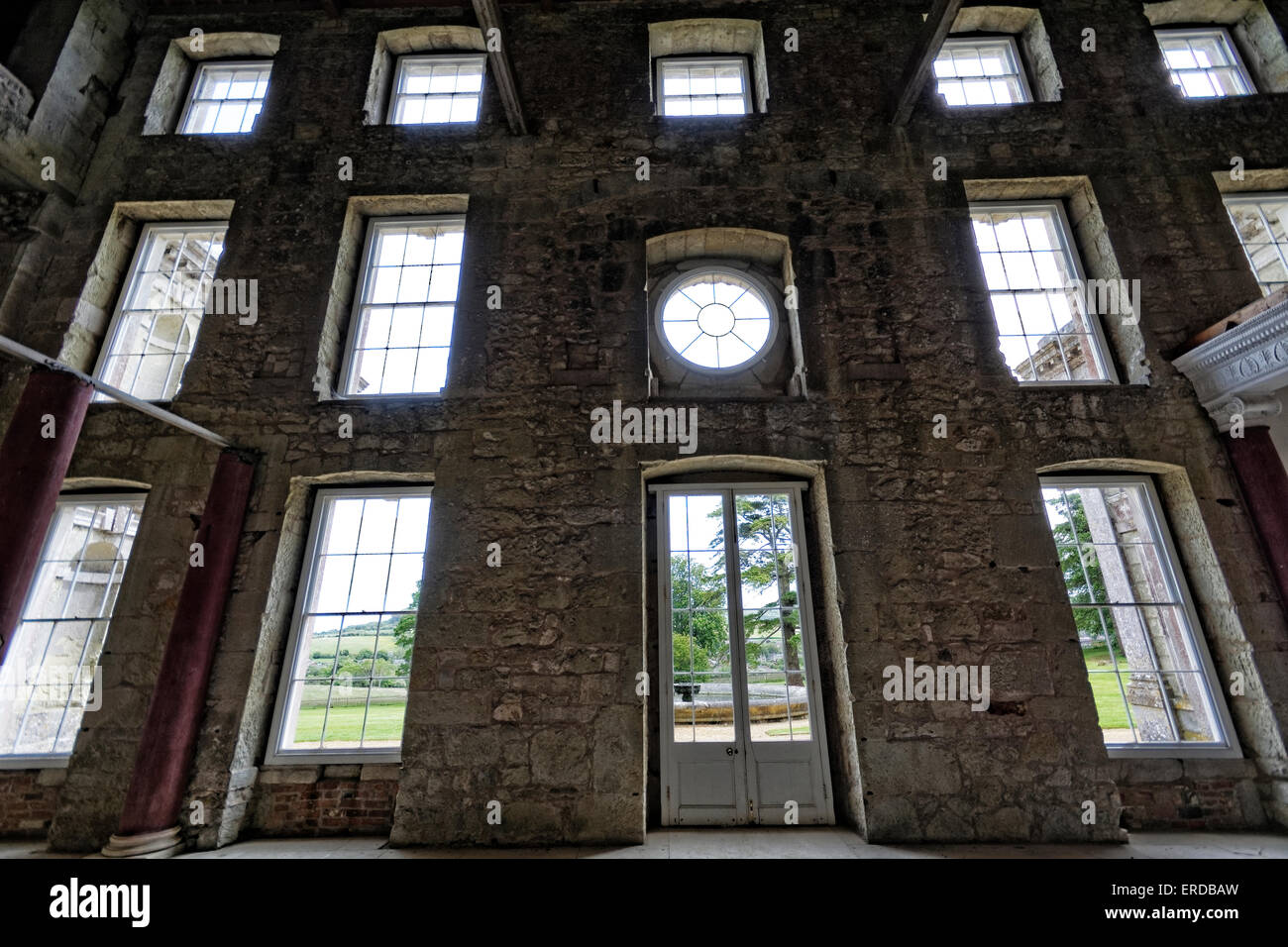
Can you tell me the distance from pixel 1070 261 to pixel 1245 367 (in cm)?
151

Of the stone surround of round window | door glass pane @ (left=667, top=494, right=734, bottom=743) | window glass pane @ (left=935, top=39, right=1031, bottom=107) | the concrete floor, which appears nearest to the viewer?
the concrete floor

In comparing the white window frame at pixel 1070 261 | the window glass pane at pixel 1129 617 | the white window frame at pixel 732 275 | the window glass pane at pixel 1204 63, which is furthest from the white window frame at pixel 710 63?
the window glass pane at pixel 1129 617

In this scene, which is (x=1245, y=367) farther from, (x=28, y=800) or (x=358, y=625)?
(x=28, y=800)

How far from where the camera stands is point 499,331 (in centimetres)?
436

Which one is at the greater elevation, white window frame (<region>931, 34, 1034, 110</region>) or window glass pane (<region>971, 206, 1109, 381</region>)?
white window frame (<region>931, 34, 1034, 110</region>)

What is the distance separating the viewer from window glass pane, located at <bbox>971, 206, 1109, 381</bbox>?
4379mm

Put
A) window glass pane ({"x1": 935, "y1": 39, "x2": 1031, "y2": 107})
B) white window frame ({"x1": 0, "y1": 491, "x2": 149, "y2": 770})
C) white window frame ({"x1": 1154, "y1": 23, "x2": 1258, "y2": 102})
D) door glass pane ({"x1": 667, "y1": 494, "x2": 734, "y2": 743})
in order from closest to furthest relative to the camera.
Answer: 1. white window frame ({"x1": 0, "y1": 491, "x2": 149, "y2": 770})
2. door glass pane ({"x1": 667, "y1": 494, "x2": 734, "y2": 743})
3. white window frame ({"x1": 1154, "y1": 23, "x2": 1258, "y2": 102})
4. window glass pane ({"x1": 935, "y1": 39, "x2": 1031, "y2": 107})

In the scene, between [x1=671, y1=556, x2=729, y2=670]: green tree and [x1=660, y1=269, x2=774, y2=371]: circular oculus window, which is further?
[x1=660, y1=269, x2=774, y2=371]: circular oculus window

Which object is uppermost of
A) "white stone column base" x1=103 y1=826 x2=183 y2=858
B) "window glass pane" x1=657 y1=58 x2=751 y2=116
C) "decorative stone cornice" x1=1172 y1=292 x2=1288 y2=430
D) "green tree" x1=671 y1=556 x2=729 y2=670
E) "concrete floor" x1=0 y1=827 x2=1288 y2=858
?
"window glass pane" x1=657 y1=58 x2=751 y2=116

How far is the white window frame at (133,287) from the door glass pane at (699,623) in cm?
398

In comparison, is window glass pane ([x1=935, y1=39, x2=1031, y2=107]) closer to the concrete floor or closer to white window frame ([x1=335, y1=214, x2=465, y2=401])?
white window frame ([x1=335, y1=214, x2=465, y2=401])

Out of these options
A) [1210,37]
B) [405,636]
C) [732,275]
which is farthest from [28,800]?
[1210,37]

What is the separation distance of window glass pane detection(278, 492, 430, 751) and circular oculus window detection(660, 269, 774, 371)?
2.37m

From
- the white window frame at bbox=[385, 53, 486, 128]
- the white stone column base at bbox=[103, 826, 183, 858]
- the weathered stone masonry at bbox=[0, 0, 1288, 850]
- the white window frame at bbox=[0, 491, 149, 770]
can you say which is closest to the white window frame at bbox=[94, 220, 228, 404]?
the weathered stone masonry at bbox=[0, 0, 1288, 850]
